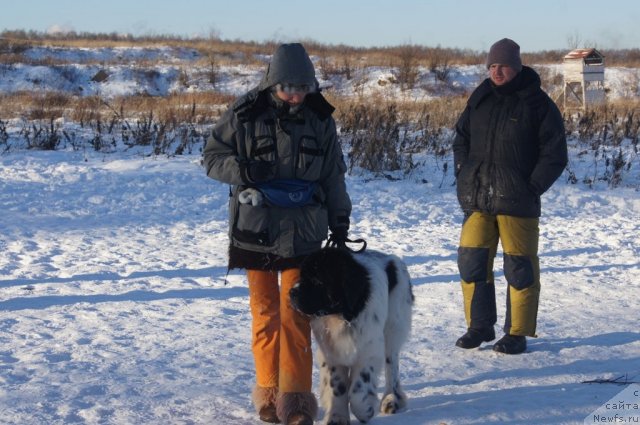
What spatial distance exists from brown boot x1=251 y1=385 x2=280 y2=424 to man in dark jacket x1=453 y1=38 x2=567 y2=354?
6.00 feet

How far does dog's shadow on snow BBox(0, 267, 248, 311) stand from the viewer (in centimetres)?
646

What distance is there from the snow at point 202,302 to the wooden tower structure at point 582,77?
12112 mm

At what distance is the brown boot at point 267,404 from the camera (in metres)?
4.09

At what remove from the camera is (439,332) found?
589 cm

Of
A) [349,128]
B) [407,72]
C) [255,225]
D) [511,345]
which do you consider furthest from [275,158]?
[407,72]

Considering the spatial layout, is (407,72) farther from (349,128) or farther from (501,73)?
(501,73)

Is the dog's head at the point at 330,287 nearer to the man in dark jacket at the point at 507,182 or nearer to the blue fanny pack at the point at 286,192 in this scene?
the blue fanny pack at the point at 286,192

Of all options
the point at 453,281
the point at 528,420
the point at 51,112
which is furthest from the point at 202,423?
the point at 51,112

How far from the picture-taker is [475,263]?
547 cm

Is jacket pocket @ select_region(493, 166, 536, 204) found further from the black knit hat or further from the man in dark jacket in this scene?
the black knit hat

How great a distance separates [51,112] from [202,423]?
14157mm

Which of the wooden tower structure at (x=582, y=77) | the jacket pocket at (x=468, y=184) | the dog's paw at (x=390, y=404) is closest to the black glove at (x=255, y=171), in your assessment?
the dog's paw at (x=390, y=404)

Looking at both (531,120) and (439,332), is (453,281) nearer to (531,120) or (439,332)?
(439,332)

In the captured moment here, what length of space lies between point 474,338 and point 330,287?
196 cm
